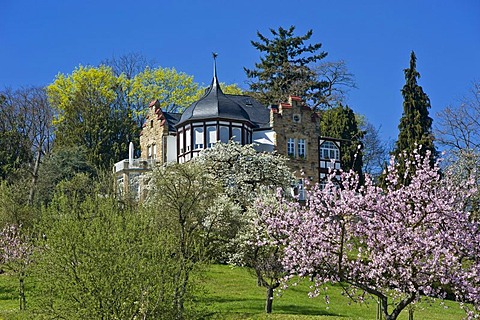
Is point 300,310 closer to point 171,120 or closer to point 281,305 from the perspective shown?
point 281,305

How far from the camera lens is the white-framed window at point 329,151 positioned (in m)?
50.5

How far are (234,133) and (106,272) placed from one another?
29.7 m

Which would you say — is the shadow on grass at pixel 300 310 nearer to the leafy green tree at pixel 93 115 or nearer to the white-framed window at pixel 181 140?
the white-framed window at pixel 181 140

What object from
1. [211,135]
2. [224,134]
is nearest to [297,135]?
[224,134]

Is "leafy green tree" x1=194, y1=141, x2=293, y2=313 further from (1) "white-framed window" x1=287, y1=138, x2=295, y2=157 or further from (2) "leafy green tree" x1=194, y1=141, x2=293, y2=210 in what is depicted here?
(1) "white-framed window" x1=287, y1=138, x2=295, y2=157

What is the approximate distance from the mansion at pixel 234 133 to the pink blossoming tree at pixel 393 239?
27495 mm

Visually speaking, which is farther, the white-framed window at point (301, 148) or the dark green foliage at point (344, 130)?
the dark green foliage at point (344, 130)

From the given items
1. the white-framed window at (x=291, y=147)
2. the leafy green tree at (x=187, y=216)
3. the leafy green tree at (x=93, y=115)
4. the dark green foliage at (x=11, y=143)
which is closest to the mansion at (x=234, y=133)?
the white-framed window at (x=291, y=147)

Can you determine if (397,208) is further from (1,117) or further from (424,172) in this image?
(1,117)

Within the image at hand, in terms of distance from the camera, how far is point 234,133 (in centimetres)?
4659

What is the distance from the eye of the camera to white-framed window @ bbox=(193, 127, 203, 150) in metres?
46.2

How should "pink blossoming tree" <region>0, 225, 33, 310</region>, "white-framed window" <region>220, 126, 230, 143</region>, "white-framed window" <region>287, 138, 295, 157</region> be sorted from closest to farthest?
"pink blossoming tree" <region>0, 225, 33, 310</region> < "white-framed window" <region>220, 126, 230, 143</region> < "white-framed window" <region>287, 138, 295, 157</region>

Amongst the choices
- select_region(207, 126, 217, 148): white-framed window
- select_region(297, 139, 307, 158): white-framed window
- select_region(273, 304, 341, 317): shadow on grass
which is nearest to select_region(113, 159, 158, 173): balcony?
select_region(207, 126, 217, 148): white-framed window

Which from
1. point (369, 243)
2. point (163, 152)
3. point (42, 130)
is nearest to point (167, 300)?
point (369, 243)
